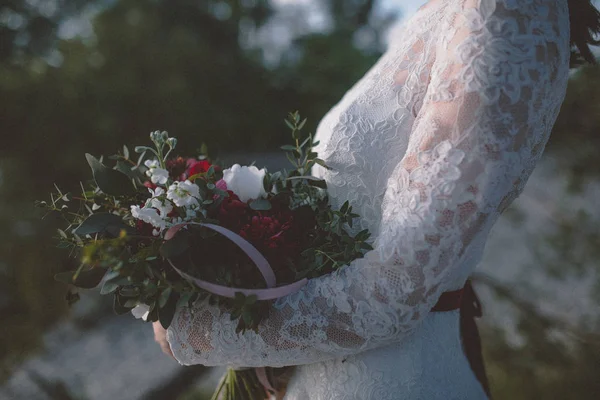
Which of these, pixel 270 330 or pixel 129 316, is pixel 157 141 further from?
pixel 129 316

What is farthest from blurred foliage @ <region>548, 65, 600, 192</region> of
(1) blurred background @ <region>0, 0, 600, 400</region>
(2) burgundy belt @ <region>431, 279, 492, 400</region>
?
(2) burgundy belt @ <region>431, 279, 492, 400</region>

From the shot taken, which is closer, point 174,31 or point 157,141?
point 157,141

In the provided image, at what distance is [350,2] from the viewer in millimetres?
4039

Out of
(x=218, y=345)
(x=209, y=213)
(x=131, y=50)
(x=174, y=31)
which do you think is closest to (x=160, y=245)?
(x=209, y=213)

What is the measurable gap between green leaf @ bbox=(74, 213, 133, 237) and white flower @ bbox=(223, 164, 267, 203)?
267mm

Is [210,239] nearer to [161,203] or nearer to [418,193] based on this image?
[161,203]

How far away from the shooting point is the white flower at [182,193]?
1.02m

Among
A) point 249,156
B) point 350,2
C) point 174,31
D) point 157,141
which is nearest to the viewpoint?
point 157,141

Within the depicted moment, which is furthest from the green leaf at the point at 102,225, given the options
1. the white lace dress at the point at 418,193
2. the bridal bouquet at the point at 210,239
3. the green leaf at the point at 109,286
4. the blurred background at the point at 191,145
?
the blurred background at the point at 191,145

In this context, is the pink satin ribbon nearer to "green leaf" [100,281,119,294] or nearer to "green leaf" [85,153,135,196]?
"green leaf" [100,281,119,294]

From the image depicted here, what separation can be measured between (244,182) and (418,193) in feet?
1.45

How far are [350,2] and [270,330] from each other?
3.68m

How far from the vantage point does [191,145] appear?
2.96 m

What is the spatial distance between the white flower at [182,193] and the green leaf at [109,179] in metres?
0.18
